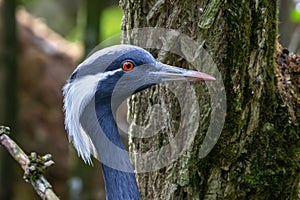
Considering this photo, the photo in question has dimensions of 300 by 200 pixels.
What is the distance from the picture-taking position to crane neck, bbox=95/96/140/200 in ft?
12.0

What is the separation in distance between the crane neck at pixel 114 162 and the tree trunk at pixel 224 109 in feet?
0.85

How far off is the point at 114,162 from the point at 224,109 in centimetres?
70

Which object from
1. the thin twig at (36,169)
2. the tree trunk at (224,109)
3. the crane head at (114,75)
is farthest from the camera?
the thin twig at (36,169)

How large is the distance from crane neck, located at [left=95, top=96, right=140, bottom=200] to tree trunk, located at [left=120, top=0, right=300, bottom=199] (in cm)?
26

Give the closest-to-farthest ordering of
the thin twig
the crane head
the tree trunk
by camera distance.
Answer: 1. the crane head
2. the tree trunk
3. the thin twig

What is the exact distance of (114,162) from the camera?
12.1 ft

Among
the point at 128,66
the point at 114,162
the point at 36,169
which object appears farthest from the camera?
the point at 36,169

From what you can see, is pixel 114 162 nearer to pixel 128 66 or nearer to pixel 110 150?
pixel 110 150

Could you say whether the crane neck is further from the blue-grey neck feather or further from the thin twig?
the thin twig

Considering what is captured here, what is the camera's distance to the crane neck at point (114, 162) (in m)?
3.65

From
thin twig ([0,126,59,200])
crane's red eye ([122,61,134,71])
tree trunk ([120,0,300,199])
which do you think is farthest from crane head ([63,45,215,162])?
thin twig ([0,126,59,200])

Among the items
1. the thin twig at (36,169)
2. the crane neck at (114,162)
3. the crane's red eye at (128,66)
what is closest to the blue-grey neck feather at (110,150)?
the crane neck at (114,162)

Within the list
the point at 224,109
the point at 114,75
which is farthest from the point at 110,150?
the point at 224,109

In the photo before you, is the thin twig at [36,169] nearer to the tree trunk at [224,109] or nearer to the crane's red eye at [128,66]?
the tree trunk at [224,109]
